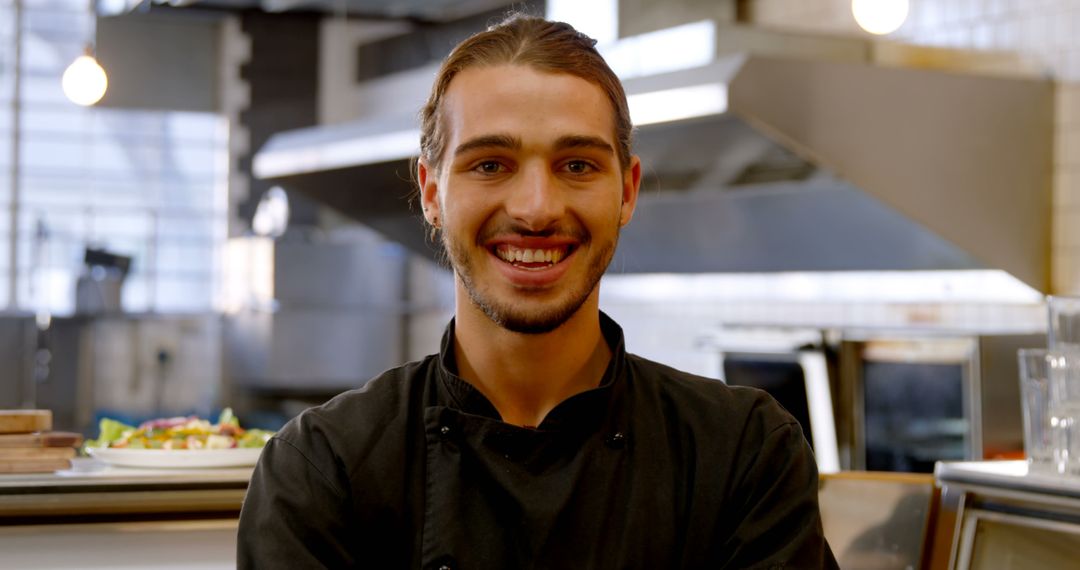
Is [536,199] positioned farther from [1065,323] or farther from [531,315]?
[1065,323]

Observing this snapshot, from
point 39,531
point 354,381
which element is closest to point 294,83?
point 354,381

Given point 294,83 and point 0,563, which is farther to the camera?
point 294,83

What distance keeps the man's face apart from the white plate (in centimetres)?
109

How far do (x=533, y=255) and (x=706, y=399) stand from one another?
25cm

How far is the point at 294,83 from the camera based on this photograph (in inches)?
349

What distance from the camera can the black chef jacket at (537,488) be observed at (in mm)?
1426

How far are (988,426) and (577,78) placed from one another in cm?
285

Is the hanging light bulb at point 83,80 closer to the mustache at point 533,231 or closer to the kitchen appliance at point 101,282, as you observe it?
the kitchen appliance at point 101,282

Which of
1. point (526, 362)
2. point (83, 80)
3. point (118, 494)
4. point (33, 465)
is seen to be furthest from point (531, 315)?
point (83, 80)

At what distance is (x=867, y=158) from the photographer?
413cm

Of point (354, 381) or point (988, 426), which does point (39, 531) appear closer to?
point (988, 426)

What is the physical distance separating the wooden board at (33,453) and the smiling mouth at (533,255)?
1.28m

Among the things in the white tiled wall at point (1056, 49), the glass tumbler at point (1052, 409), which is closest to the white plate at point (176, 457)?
the glass tumbler at point (1052, 409)

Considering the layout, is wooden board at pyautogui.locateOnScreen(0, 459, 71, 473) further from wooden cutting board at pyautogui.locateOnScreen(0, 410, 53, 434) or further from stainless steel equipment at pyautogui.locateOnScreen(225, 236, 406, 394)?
stainless steel equipment at pyautogui.locateOnScreen(225, 236, 406, 394)
